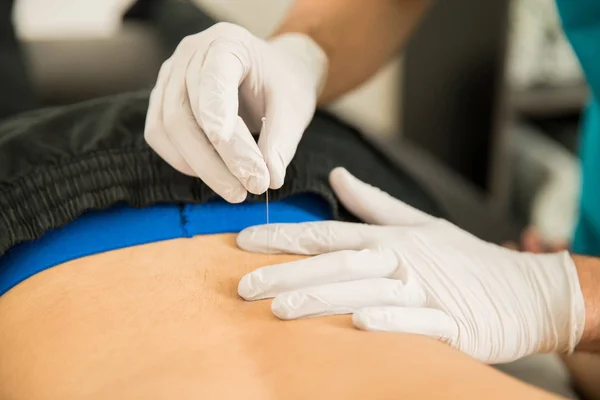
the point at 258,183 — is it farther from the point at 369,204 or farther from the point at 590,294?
the point at 590,294

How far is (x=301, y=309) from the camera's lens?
571 mm

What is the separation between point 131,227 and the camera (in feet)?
2.21

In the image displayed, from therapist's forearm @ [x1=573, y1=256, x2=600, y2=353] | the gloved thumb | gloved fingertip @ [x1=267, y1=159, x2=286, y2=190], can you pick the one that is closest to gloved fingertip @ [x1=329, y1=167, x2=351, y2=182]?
the gloved thumb

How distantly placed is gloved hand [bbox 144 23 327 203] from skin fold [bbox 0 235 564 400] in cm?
10

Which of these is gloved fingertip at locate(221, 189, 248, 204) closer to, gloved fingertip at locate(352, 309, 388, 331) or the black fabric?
the black fabric

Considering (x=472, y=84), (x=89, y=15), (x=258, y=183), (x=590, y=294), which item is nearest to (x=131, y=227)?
(x=258, y=183)

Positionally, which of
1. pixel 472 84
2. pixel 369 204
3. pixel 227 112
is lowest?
pixel 472 84

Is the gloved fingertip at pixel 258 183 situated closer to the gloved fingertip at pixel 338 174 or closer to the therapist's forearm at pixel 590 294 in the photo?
the gloved fingertip at pixel 338 174

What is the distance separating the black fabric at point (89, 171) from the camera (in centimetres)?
65

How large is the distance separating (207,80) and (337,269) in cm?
23

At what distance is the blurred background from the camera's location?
190cm

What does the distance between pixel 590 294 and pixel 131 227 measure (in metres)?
0.51

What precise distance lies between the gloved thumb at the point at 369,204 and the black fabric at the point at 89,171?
0.01 m

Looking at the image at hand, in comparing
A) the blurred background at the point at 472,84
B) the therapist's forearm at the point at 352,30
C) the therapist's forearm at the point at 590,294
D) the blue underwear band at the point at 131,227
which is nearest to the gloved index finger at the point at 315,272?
the blue underwear band at the point at 131,227
